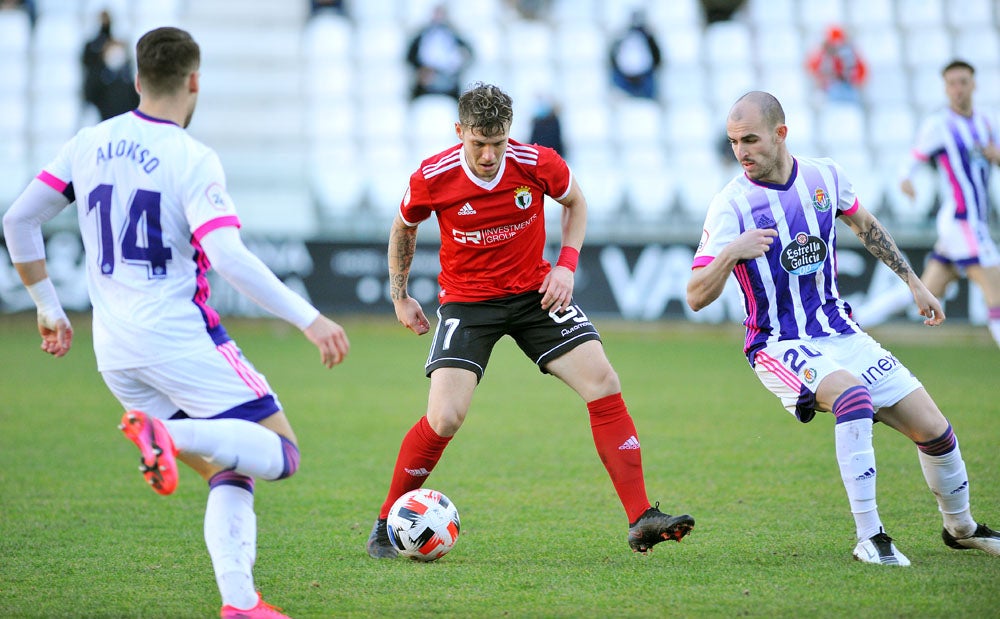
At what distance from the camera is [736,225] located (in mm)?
4922

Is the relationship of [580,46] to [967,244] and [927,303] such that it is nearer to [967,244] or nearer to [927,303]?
[967,244]

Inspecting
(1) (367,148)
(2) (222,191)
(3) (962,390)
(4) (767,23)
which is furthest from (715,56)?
(2) (222,191)

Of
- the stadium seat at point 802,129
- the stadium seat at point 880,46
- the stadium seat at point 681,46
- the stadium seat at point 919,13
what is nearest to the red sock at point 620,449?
the stadium seat at point 802,129

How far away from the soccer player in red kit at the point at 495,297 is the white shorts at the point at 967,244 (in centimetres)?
493

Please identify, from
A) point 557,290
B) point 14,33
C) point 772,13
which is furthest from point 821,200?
point 14,33

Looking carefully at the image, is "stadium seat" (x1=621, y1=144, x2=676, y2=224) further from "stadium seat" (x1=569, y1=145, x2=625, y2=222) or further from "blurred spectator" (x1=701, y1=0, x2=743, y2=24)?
"blurred spectator" (x1=701, y1=0, x2=743, y2=24)

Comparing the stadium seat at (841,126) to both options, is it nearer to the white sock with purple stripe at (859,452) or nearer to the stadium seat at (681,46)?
the stadium seat at (681,46)

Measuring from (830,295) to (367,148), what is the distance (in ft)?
45.1

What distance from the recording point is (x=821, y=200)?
16.4 ft

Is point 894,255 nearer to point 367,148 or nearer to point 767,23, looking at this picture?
point 367,148

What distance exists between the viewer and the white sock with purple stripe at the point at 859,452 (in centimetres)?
468

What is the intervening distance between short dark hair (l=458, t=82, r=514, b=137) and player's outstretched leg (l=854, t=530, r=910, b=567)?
7.64 feet

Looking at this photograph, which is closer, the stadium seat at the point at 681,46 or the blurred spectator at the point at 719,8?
the stadium seat at the point at 681,46

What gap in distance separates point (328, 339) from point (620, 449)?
6.13 ft
